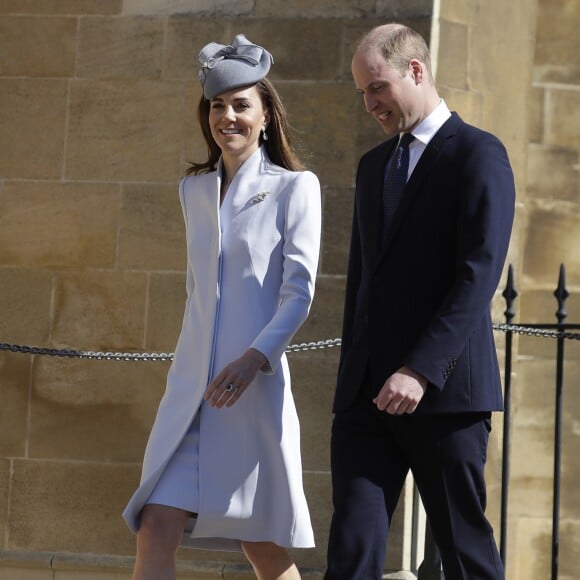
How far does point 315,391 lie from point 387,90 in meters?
2.36

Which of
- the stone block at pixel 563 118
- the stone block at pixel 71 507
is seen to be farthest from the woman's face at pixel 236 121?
the stone block at pixel 563 118

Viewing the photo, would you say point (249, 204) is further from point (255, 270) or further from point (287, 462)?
point (287, 462)

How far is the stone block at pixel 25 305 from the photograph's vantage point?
623cm

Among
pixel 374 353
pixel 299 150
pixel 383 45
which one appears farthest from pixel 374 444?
pixel 299 150

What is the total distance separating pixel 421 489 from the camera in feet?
12.5

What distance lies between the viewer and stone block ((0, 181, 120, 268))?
6.21m

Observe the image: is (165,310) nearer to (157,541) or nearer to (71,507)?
(71,507)

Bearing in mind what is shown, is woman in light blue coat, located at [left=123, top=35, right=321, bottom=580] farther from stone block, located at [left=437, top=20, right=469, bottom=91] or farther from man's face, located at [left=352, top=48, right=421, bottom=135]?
stone block, located at [left=437, top=20, right=469, bottom=91]

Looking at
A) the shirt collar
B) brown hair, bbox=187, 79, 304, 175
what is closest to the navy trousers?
the shirt collar

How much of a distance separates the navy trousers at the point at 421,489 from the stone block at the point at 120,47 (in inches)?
110

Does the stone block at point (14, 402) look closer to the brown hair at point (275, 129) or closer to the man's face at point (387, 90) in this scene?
the brown hair at point (275, 129)

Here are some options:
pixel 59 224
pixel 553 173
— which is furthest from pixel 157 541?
pixel 553 173

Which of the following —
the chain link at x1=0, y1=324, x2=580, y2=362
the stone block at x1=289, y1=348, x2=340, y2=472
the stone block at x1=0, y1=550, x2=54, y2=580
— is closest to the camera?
the chain link at x1=0, y1=324, x2=580, y2=362

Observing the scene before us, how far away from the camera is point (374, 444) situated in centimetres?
383
